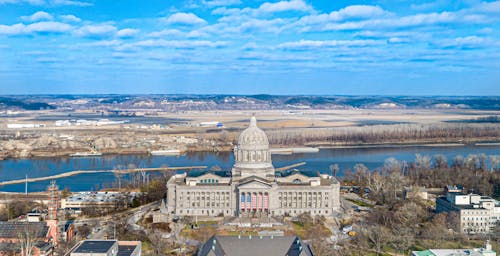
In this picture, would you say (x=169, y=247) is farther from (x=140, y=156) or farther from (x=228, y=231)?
(x=140, y=156)

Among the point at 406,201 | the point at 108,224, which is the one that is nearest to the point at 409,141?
the point at 406,201

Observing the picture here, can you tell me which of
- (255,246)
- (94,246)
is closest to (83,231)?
(94,246)

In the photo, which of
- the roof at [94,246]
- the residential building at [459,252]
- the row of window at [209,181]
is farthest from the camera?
the row of window at [209,181]

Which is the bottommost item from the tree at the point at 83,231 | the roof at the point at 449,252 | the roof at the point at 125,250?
the tree at the point at 83,231

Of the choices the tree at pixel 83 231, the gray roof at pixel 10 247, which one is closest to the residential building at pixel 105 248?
the gray roof at pixel 10 247

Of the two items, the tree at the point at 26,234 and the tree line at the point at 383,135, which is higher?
the tree line at the point at 383,135

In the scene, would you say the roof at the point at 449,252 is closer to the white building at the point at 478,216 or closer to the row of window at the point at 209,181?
the white building at the point at 478,216

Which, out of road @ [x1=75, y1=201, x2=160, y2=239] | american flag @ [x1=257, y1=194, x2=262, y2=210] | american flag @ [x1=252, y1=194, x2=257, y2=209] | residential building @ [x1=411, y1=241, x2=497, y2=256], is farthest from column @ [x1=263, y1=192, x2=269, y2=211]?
residential building @ [x1=411, y1=241, x2=497, y2=256]
